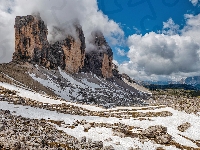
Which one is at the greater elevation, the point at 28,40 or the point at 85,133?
the point at 28,40

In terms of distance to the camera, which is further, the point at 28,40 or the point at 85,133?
the point at 28,40

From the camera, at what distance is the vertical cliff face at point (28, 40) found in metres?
173

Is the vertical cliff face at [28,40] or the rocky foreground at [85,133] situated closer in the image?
the rocky foreground at [85,133]

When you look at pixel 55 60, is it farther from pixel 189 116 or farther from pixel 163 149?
pixel 163 149

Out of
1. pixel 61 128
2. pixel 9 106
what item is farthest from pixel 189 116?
pixel 9 106

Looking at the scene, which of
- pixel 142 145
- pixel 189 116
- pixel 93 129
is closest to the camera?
pixel 142 145

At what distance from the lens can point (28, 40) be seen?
174750mm

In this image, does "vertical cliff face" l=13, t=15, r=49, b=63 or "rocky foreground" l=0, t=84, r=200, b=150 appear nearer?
"rocky foreground" l=0, t=84, r=200, b=150

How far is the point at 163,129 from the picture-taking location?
33.0 meters

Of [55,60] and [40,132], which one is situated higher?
[55,60]

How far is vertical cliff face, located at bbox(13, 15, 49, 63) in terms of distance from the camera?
566 feet

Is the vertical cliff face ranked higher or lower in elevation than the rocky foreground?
higher

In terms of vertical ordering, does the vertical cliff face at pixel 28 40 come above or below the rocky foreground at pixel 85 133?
above

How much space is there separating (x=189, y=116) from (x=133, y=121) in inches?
570
